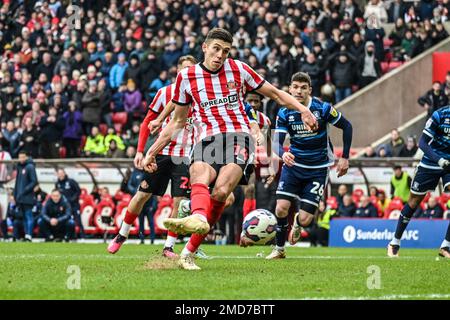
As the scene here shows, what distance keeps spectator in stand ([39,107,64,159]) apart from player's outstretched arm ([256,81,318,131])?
18963 mm

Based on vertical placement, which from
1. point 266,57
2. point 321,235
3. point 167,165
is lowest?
point 321,235

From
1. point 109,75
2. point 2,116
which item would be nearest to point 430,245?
point 109,75

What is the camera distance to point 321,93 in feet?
87.8

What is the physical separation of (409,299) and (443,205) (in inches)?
572

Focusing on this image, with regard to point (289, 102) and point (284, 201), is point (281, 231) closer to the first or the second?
point (284, 201)

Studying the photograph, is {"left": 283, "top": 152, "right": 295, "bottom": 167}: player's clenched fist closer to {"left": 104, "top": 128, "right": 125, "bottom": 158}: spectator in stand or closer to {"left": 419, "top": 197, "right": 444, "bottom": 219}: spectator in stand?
{"left": 419, "top": 197, "right": 444, "bottom": 219}: spectator in stand

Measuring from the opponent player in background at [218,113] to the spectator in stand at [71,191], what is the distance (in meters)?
15.1

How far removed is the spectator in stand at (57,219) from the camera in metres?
25.1

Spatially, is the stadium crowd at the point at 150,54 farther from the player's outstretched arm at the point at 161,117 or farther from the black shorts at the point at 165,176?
the player's outstretched arm at the point at 161,117

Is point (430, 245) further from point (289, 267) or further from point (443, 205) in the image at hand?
point (289, 267)

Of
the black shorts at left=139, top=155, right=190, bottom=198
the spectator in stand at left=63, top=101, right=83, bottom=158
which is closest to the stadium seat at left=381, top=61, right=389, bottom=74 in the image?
the spectator in stand at left=63, top=101, right=83, bottom=158

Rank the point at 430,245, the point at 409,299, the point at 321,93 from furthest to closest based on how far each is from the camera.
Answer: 1. the point at 321,93
2. the point at 430,245
3. the point at 409,299

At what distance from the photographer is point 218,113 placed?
11.1 meters

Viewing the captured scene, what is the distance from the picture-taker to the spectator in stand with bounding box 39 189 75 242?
25125 mm
